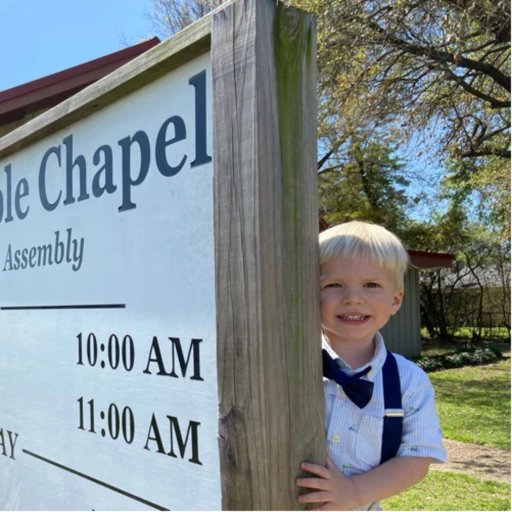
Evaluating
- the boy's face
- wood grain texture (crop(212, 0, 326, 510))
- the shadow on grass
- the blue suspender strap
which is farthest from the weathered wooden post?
the shadow on grass

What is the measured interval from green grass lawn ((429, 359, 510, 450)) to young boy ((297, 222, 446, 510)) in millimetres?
5794

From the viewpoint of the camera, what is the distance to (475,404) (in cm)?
912

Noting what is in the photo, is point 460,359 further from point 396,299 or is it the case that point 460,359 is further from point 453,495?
point 396,299

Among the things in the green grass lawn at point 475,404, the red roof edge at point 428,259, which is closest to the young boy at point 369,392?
the green grass lawn at point 475,404

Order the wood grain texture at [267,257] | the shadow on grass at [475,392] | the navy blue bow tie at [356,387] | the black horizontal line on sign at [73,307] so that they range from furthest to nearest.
Answer: the shadow on grass at [475,392]
the black horizontal line on sign at [73,307]
the navy blue bow tie at [356,387]
the wood grain texture at [267,257]

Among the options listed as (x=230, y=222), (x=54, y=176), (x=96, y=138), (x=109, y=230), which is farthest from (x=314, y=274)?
(x=54, y=176)

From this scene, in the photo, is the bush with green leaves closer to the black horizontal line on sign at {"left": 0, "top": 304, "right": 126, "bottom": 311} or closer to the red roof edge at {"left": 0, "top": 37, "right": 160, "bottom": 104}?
the red roof edge at {"left": 0, "top": 37, "right": 160, "bottom": 104}

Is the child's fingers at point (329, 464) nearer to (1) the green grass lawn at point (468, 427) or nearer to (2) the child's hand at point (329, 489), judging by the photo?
(2) the child's hand at point (329, 489)

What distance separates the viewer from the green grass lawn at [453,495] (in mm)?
4660

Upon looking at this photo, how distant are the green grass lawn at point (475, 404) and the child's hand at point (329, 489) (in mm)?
5953

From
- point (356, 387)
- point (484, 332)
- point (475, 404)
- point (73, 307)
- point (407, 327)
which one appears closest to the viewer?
point (356, 387)

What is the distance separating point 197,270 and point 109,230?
20.2 inches

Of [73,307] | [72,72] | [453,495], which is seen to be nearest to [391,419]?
[73,307]

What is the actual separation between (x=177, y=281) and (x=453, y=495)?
14.0 ft
